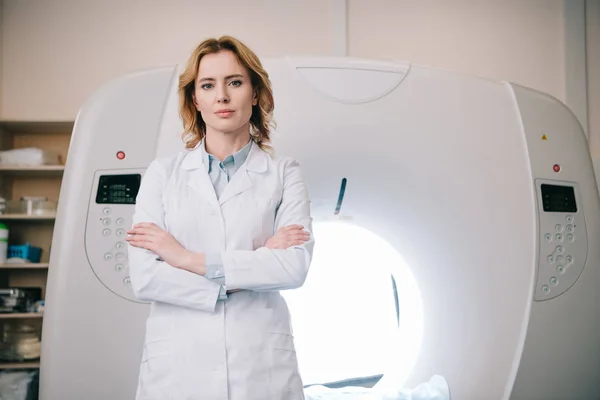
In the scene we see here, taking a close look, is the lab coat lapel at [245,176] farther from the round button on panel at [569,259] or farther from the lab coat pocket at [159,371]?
Answer: the round button on panel at [569,259]

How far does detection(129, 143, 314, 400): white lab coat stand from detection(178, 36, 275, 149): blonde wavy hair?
0.48ft

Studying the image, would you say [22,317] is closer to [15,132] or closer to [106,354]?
[15,132]

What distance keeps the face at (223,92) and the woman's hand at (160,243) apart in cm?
24

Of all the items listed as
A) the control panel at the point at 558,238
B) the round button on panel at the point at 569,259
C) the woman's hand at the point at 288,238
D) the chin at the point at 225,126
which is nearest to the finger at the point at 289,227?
the woman's hand at the point at 288,238

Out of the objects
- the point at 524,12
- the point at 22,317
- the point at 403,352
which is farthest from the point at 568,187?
the point at 22,317

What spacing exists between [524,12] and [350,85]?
6.44 ft

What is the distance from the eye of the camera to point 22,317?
283 centimetres

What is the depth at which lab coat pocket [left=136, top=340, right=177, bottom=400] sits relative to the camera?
1.21 meters

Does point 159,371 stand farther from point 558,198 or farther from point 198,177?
point 558,198

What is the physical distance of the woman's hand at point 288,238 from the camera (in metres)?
1.22

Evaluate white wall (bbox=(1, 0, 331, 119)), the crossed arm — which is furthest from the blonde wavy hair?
white wall (bbox=(1, 0, 331, 119))

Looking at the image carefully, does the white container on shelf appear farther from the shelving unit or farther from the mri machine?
the mri machine

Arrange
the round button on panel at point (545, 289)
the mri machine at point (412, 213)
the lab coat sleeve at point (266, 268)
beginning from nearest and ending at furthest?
the lab coat sleeve at point (266, 268) < the mri machine at point (412, 213) < the round button on panel at point (545, 289)

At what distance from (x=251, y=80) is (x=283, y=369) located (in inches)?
22.4
